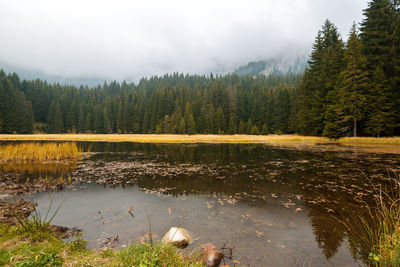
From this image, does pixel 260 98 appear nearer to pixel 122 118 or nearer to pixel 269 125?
pixel 269 125

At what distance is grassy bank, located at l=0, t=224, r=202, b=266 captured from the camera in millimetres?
3391

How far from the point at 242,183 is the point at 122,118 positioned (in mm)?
100130

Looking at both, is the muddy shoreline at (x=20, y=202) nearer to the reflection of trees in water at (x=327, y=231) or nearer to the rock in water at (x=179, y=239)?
the rock in water at (x=179, y=239)

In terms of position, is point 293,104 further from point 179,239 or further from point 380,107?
point 179,239

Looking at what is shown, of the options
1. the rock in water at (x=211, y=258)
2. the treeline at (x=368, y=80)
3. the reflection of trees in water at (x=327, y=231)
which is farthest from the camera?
the treeline at (x=368, y=80)

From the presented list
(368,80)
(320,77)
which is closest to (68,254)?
(368,80)

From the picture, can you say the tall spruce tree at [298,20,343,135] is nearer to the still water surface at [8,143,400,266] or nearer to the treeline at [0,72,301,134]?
the treeline at [0,72,301,134]

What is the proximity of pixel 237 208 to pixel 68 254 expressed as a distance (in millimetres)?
5983

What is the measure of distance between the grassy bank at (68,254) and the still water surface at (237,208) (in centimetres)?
114

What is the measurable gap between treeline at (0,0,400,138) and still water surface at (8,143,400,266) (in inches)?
1057

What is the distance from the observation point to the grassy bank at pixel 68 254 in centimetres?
339

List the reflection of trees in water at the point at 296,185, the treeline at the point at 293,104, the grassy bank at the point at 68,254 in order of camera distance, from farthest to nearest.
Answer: the treeline at the point at 293,104 → the reflection of trees in water at the point at 296,185 → the grassy bank at the point at 68,254

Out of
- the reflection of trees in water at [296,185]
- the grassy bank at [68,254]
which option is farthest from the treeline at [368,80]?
the grassy bank at [68,254]

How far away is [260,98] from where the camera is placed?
3435 inches
